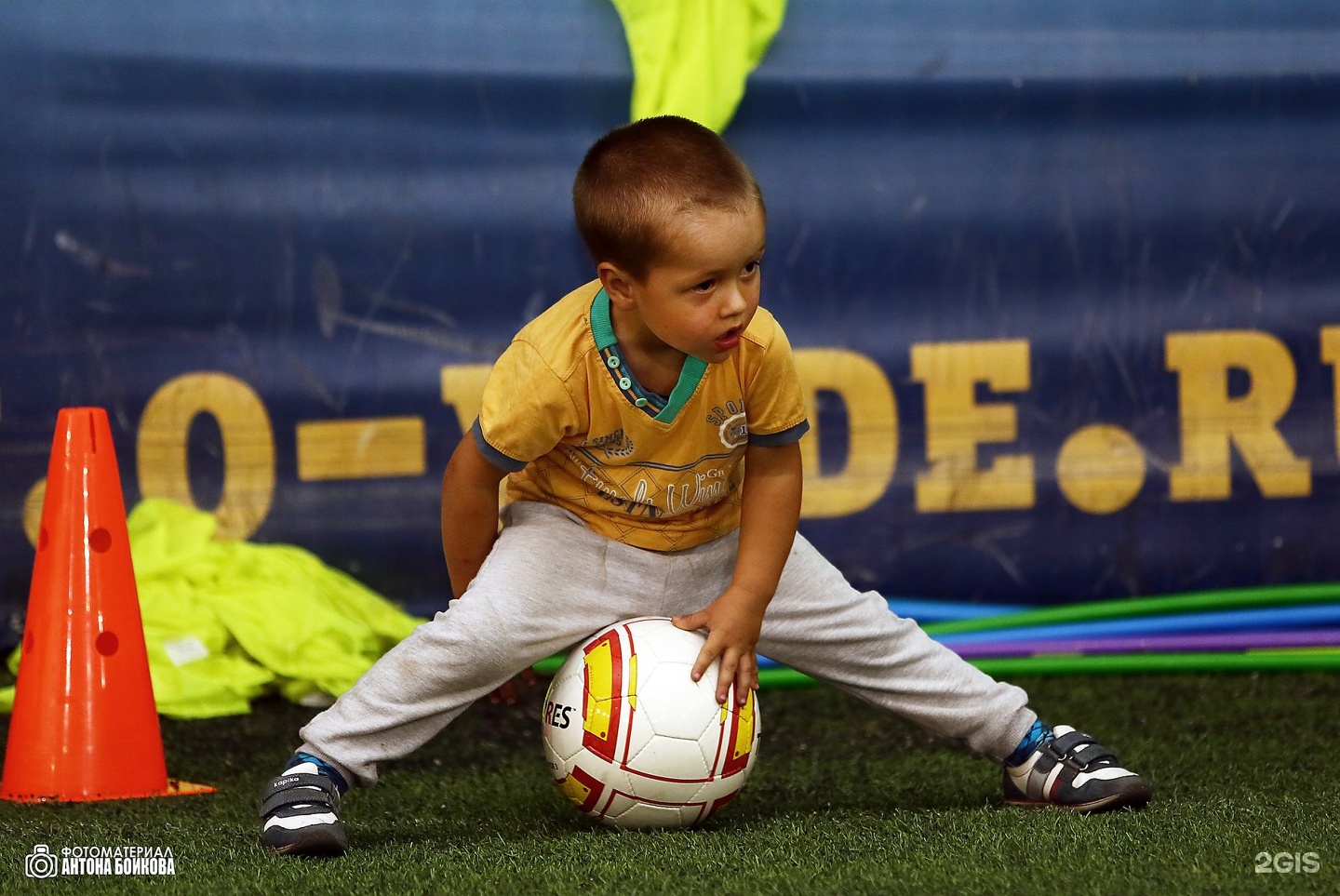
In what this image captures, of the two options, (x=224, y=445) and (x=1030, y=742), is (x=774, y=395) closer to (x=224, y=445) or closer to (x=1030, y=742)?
(x=1030, y=742)

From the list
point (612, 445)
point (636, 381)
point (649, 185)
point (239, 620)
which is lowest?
point (239, 620)

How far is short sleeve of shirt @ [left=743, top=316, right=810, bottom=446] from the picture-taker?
2.35m

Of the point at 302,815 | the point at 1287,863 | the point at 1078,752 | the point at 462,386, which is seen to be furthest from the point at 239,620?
the point at 1287,863

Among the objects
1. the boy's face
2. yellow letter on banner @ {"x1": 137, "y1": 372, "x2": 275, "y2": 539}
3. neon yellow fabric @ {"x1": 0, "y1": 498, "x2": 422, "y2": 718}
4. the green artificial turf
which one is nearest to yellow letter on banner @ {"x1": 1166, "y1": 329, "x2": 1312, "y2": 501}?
the green artificial turf

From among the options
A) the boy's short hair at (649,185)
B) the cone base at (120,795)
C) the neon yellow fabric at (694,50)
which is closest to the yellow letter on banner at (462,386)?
the neon yellow fabric at (694,50)

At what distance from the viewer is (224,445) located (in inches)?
157

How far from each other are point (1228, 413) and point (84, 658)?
2.73 metres

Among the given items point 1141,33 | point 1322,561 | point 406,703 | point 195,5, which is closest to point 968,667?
point 406,703

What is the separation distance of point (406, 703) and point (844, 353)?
6.37 ft

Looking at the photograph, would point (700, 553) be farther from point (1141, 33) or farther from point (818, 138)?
point (1141, 33)

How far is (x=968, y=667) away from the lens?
2537mm

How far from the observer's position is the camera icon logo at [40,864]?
6.97 feet

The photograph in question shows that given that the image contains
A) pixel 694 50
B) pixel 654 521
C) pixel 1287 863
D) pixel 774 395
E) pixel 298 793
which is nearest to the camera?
pixel 1287 863

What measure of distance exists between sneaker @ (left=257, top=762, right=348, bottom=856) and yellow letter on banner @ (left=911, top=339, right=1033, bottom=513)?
2.07m
